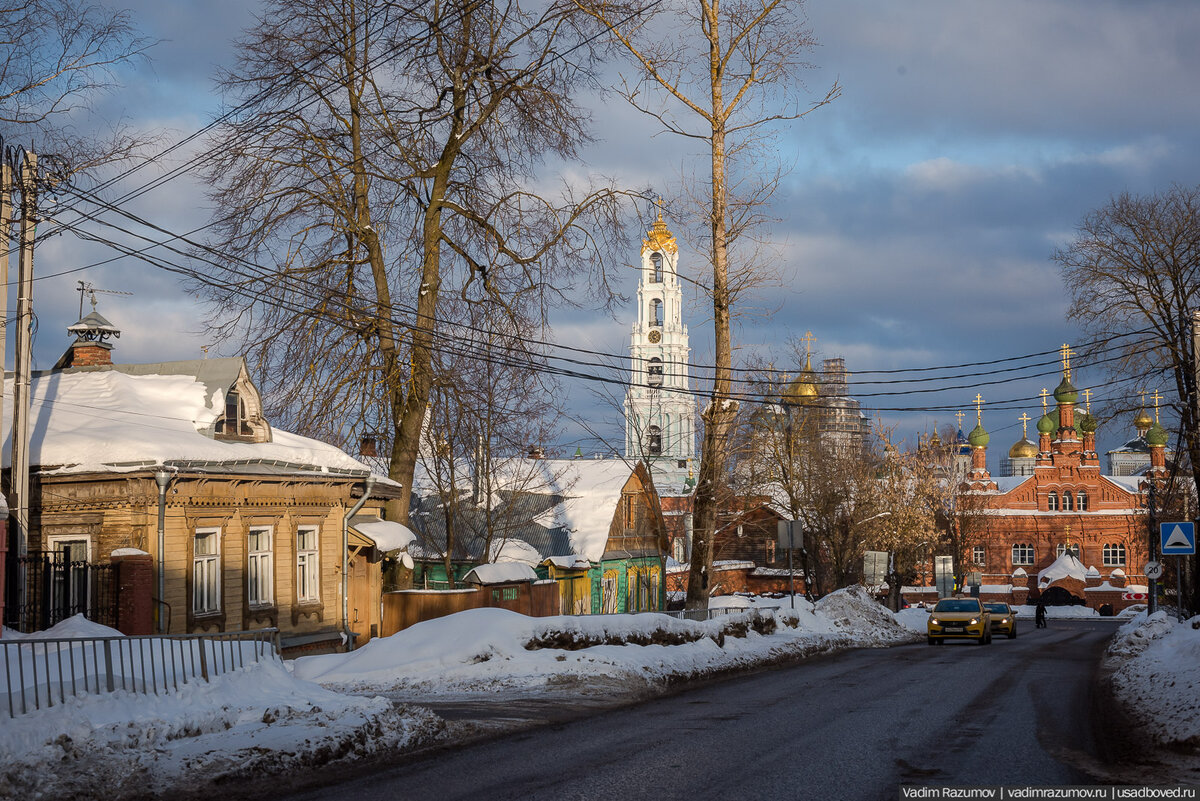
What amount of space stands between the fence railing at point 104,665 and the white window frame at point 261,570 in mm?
11213

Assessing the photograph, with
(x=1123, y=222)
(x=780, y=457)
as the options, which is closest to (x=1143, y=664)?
(x=1123, y=222)

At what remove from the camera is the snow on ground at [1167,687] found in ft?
38.4

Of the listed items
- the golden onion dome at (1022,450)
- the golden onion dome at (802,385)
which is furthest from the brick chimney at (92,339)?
the golden onion dome at (1022,450)

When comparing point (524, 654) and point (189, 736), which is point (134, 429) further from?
point (189, 736)

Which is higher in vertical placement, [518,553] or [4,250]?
[4,250]

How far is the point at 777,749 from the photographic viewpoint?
10977mm

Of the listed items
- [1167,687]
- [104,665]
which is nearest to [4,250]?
[104,665]

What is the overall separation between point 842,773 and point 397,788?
3.76 m

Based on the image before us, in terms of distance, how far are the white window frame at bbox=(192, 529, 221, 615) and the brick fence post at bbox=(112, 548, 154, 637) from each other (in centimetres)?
180

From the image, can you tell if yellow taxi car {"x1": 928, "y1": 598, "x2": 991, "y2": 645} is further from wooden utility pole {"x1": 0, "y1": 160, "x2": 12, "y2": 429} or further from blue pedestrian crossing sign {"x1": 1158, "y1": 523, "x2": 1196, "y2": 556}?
wooden utility pole {"x1": 0, "y1": 160, "x2": 12, "y2": 429}

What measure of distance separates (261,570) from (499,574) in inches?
432

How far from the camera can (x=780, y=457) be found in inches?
1919

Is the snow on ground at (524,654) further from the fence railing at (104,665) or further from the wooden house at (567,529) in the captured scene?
the wooden house at (567,529)

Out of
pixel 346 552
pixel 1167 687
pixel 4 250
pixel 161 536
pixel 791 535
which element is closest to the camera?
pixel 1167 687
